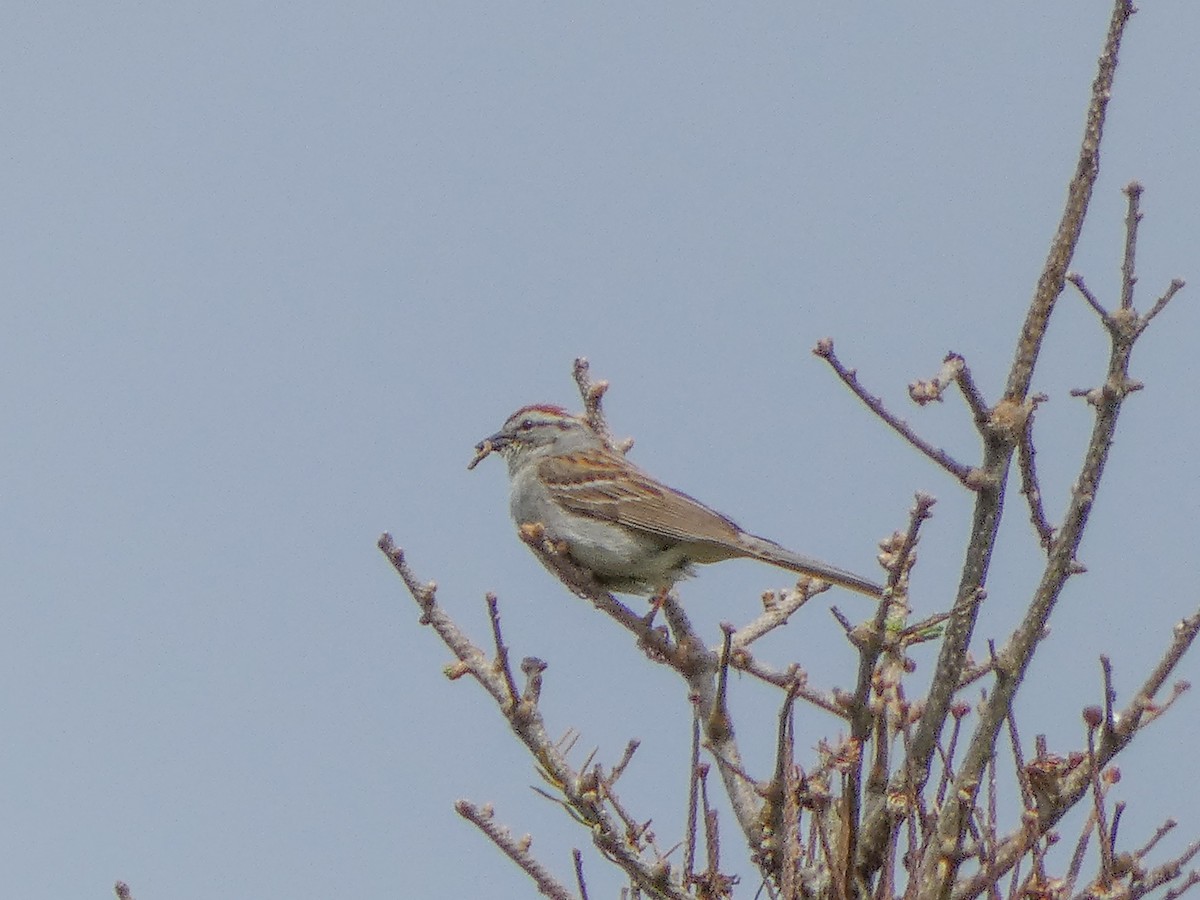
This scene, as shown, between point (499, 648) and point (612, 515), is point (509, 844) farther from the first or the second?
point (612, 515)

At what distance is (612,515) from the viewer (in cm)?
843

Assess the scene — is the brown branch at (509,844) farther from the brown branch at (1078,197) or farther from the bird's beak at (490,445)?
the bird's beak at (490,445)

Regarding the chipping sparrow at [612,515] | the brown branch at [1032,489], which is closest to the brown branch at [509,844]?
the brown branch at [1032,489]

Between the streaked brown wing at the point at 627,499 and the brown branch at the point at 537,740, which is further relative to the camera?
the streaked brown wing at the point at 627,499

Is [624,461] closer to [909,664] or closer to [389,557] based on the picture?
[389,557]

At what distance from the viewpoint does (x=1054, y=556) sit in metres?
3.79

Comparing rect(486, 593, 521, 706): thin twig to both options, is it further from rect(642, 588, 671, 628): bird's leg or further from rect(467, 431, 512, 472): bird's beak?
rect(467, 431, 512, 472): bird's beak

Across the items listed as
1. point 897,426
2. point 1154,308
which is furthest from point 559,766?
point 1154,308

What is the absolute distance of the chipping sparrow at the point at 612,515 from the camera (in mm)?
8148

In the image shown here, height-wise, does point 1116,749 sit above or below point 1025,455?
below

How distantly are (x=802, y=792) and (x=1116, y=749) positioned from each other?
2.49 feet

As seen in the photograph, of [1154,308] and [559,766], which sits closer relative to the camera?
[1154,308]

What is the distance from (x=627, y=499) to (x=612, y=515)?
0.71 feet

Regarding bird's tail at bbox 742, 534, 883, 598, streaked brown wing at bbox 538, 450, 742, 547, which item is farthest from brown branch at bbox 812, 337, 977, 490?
streaked brown wing at bbox 538, 450, 742, 547
